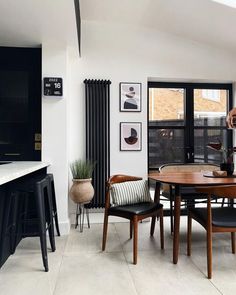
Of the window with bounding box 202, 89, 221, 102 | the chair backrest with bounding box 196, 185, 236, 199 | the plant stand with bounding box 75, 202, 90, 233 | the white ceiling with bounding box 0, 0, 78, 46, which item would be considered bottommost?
the plant stand with bounding box 75, 202, 90, 233

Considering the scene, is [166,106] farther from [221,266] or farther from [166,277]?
[166,277]

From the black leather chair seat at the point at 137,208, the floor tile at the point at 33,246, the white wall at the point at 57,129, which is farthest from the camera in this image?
the white wall at the point at 57,129

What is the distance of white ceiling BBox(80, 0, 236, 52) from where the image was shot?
322 cm

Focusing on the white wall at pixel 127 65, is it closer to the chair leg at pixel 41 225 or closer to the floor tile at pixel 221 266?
the chair leg at pixel 41 225

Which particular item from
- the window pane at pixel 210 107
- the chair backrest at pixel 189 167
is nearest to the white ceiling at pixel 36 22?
the chair backrest at pixel 189 167

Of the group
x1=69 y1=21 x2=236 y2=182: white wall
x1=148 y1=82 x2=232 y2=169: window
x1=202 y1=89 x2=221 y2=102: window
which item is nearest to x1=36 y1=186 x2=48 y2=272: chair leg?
x1=69 y1=21 x2=236 y2=182: white wall

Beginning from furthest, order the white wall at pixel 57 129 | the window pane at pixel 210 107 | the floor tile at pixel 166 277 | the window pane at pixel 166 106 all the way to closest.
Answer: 1. the window pane at pixel 210 107
2. the window pane at pixel 166 106
3. the white wall at pixel 57 129
4. the floor tile at pixel 166 277

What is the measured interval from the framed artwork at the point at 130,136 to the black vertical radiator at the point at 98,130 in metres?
0.24

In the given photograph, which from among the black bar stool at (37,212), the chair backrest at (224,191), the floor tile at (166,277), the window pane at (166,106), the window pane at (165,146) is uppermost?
the window pane at (166,106)

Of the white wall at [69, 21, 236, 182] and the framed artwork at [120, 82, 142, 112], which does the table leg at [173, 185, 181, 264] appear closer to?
the white wall at [69, 21, 236, 182]

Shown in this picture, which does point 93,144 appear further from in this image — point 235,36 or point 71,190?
point 235,36

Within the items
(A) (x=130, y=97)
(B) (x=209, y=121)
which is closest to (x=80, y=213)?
(A) (x=130, y=97)

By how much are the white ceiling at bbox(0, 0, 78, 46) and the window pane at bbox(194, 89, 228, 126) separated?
2.35 metres

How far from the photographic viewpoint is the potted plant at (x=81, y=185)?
3.30 m
